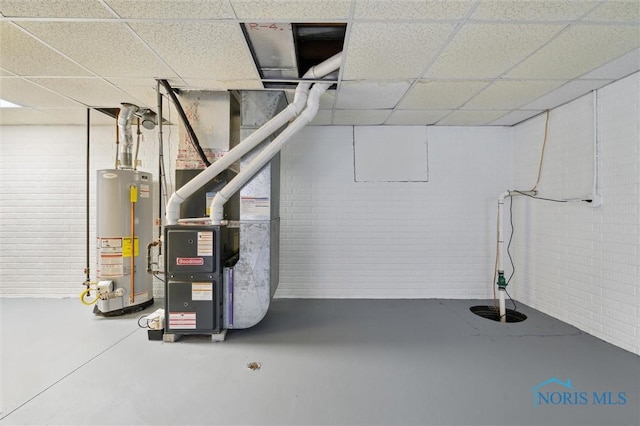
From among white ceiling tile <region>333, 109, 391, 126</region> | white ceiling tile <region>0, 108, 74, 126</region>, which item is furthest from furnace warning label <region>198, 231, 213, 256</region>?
white ceiling tile <region>0, 108, 74, 126</region>

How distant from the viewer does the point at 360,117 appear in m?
3.47

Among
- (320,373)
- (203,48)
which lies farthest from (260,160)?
(320,373)

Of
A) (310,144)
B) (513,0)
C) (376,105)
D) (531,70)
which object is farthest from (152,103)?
(531,70)

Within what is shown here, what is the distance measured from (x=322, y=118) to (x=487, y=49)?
1.87 metres

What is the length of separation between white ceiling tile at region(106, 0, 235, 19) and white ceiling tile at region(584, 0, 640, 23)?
2.12 meters

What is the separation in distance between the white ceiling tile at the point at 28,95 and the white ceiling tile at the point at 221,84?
59.3 inches

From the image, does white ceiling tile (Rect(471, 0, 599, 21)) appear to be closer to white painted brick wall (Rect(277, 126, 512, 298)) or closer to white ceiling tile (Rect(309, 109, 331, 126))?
white ceiling tile (Rect(309, 109, 331, 126))

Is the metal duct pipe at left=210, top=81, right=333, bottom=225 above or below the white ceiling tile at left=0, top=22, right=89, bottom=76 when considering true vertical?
below

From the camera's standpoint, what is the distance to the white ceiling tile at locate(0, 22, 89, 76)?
1.92 m

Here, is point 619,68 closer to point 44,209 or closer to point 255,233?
point 255,233

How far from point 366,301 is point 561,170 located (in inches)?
104

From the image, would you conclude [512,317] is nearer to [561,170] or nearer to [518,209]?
[518,209]

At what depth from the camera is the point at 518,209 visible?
3643 millimetres

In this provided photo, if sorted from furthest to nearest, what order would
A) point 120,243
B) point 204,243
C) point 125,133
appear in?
point 125,133 → point 120,243 → point 204,243
